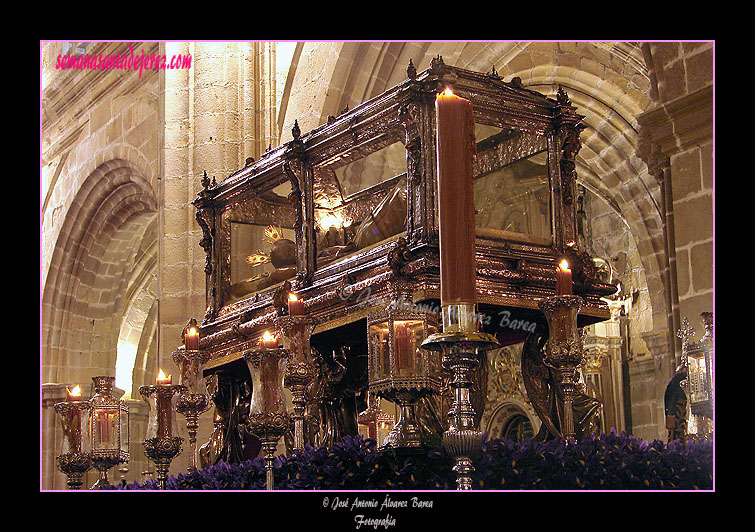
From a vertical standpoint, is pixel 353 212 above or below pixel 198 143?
below

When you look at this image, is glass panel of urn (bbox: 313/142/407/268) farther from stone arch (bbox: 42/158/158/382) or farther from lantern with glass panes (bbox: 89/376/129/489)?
stone arch (bbox: 42/158/158/382)

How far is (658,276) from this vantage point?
12977 millimetres

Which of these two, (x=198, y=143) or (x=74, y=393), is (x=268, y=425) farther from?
(x=198, y=143)

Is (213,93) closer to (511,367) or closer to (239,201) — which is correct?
(239,201)

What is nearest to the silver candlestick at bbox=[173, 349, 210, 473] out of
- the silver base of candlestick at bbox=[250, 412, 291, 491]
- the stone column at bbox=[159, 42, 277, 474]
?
the silver base of candlestick at bbox=[250, 412, 291, 491]

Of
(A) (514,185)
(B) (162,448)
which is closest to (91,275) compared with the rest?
(B) (162,448)

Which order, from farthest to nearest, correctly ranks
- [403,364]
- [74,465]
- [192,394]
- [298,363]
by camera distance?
[74,465]
[192,394]
[298,363]
[403,364]

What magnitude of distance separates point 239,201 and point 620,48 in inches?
215

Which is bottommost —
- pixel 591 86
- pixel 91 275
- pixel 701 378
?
pixel 701 378

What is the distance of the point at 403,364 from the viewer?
3703mm

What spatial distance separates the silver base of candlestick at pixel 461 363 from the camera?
9.51ft

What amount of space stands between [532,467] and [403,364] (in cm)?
63

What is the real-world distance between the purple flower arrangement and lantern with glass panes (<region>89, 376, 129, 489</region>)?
255cm
